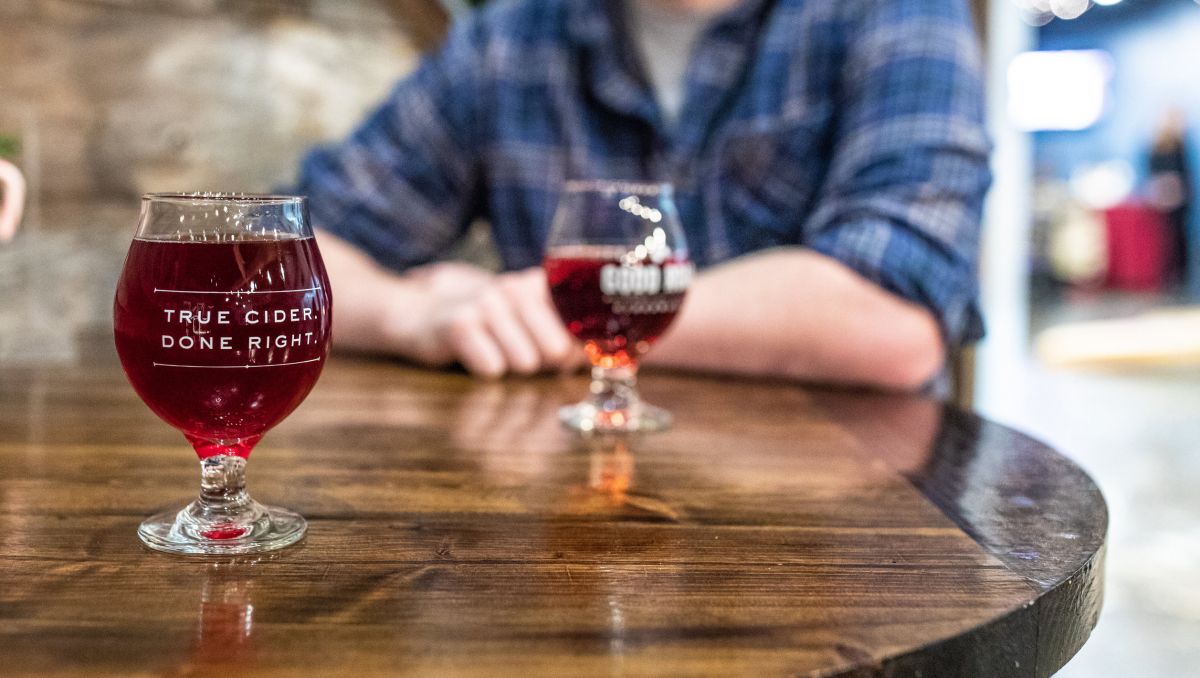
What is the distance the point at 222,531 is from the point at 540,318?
0.75 metres

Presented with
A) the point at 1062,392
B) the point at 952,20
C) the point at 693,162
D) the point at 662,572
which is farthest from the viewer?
the point at 1062,392

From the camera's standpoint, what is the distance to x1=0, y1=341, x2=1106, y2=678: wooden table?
18.8 inches

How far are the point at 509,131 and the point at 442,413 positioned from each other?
934mm

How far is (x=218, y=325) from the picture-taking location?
0.62m

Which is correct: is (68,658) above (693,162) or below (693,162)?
below

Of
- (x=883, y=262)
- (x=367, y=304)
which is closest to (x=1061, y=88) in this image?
(x=883, y=262)

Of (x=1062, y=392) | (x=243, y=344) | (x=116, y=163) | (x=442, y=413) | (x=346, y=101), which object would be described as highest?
(x=346, y=101)

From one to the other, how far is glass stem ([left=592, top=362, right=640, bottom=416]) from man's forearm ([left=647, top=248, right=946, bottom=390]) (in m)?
0.30

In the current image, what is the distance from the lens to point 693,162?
1837mm

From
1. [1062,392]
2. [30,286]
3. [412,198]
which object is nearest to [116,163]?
[30,286]

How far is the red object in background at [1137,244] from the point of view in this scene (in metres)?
11.3

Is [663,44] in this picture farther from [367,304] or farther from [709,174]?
[367,304]

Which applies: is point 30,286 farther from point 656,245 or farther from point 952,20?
point 952,20

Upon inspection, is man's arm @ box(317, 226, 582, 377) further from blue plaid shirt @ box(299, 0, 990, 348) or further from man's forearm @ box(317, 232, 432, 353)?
blue plaid shirt @ box(299, 0, 990, 348)
